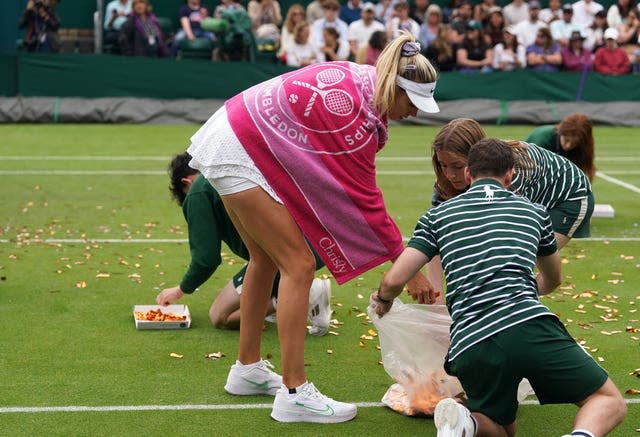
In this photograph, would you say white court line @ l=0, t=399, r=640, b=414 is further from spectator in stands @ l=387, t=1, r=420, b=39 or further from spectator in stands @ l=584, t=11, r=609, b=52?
spectator in stands @ l=584, t=11, r=609, b=52

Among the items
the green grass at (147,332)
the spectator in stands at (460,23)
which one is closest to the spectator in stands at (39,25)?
the spectator in stands at (460,23)

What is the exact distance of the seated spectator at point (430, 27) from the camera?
20.3 metres

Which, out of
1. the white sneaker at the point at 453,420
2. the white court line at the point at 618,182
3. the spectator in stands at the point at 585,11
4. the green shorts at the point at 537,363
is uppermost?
the green shorts at the point at 537,363

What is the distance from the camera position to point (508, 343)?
14.0 feet

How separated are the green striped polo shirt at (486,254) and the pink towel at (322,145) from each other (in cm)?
53

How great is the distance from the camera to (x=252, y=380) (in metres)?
5.32

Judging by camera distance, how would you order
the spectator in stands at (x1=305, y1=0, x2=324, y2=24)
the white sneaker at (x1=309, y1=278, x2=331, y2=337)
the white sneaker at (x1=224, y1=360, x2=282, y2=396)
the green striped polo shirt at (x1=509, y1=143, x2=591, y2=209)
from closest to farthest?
the white sneaker at (x1=224, y1=360, x2=282, y2=396), the green striped polo shirt at (x1=509, y1=143, x2=591, y2=209), the white sneaker at (x1=309, y1=278, x2=331, y2=337), the spectator in stands at (x1=305, y1=0, x2=324, y2=24)

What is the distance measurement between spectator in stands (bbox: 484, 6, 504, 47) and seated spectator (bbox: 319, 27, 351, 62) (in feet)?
8.80

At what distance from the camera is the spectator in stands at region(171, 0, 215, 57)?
799 inches

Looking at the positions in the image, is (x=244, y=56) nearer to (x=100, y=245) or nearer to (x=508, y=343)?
(x=100, y=245)

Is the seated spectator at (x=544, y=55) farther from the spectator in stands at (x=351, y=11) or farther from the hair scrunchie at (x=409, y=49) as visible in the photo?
the hair scrunchie at (x=409, y=49)

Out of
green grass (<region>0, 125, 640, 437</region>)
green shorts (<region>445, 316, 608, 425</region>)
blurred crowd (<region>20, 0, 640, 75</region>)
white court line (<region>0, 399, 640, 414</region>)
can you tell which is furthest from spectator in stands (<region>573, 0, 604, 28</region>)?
green shorts (<region>445, 316, 608, 425</region>)

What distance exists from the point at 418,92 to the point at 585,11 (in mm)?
18140

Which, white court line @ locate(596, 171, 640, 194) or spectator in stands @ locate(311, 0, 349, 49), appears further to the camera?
spectator in stands @ locate(311, 0, 349, 49)
